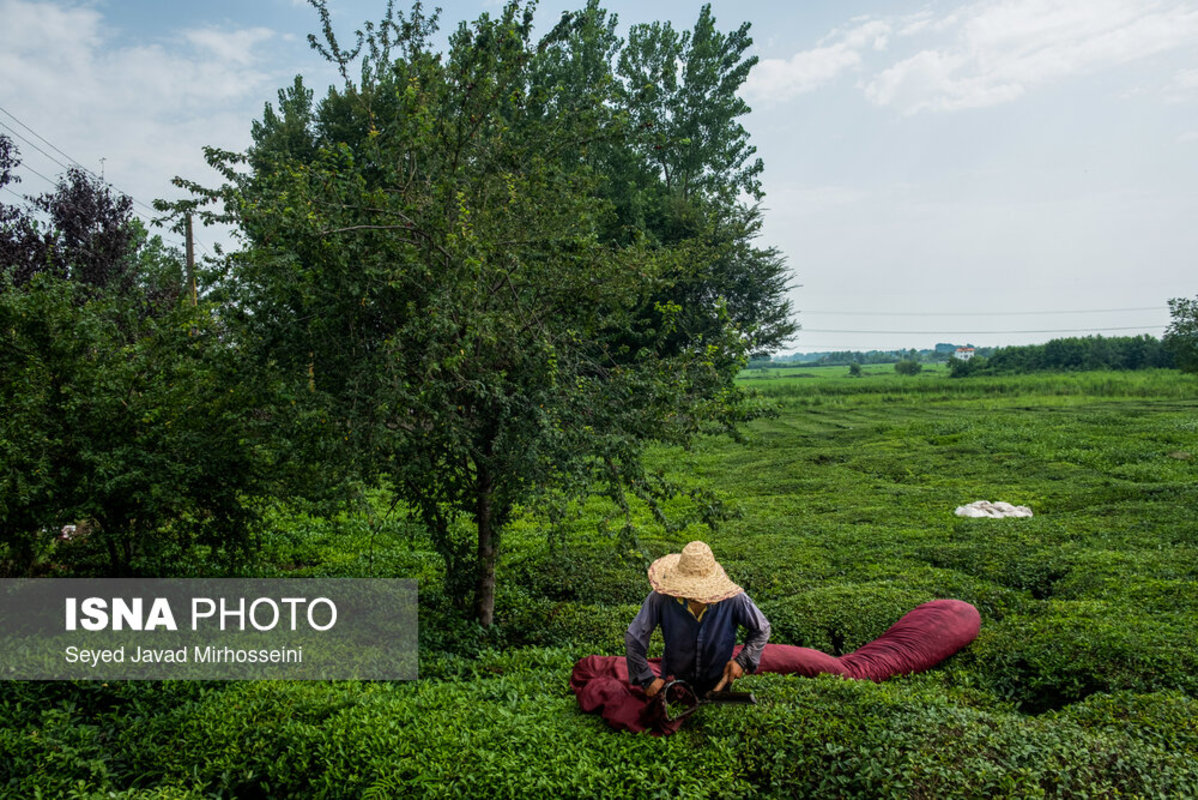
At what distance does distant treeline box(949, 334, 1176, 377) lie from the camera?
6412 centimetres

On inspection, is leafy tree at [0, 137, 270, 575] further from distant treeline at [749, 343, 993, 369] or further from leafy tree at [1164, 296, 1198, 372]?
distant treeline at [749, 343, 993, 369]

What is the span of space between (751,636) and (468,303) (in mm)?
3861

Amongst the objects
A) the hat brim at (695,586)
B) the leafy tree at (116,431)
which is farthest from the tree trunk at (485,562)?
the hat brim at (695,586)

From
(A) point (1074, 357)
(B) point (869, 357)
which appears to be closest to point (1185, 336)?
(A) point (1074, 357)

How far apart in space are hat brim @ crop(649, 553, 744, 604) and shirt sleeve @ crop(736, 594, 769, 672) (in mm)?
140

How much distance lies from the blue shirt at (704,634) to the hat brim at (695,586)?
0.34 ft

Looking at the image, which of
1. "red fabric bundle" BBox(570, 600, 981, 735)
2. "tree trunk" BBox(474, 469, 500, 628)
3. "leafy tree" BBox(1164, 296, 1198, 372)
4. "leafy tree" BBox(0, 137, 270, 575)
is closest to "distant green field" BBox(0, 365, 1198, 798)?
"red fabric bundle" BBox(570, 600, 981, 735)

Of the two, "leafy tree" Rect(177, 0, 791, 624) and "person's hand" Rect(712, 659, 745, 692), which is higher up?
"leafy tree" Rect(177, 0, 791, 624)

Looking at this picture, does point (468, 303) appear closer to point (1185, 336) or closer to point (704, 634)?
point (704, 634)

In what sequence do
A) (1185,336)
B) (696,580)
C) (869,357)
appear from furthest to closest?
(869,357) < (1185,336) < (696,580)

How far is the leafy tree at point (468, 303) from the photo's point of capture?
6.85m

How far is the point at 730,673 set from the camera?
5250mm

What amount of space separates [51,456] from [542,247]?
16.2 feet

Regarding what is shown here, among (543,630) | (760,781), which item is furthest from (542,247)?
(760,781)
